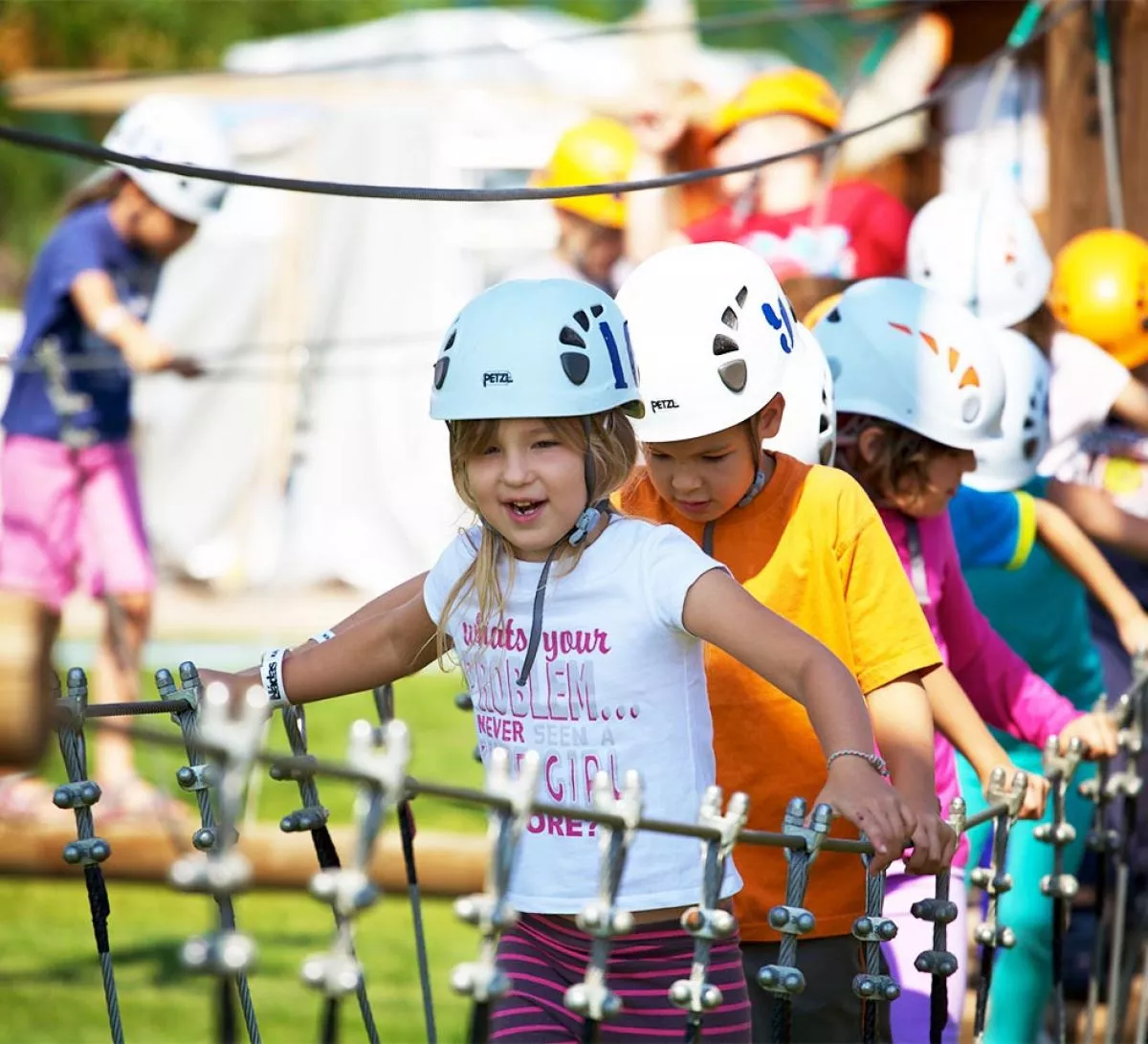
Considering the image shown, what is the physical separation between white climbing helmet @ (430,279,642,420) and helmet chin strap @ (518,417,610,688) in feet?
0.28

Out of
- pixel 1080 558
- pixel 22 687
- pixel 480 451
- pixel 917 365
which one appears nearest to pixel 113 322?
pixel 1080 558

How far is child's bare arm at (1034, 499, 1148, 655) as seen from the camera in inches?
188

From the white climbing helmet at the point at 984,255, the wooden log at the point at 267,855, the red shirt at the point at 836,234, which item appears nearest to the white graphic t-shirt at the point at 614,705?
the white climbing helmet at the point at 984,255

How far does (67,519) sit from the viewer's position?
25.6ft

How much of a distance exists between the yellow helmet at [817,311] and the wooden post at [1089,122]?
239cm

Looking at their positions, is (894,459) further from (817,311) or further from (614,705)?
(614,705)

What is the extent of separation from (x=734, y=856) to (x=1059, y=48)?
4412 mm

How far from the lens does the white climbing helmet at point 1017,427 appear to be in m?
4.75

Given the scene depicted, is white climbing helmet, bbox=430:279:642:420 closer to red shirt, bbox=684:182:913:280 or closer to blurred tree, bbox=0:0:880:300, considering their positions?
red shirt, bbox=684:182:913:280

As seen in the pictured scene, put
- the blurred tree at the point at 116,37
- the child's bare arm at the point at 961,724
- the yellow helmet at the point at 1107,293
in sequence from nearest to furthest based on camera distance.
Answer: the child's bare arm at the point at 961,724, the yellow helmet at the point at 1107,293, the blurred tree at the point at 116,37

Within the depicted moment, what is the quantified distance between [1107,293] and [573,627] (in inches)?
143

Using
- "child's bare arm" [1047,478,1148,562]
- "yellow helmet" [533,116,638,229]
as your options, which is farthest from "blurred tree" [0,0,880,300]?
"child's bare arm" [1047,478,1148,562]

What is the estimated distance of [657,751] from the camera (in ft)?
10.2

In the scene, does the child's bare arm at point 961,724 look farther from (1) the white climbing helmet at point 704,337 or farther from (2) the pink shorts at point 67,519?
(2) the pink shorts at point 67,519
